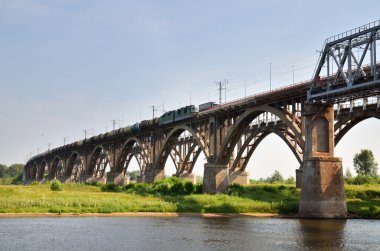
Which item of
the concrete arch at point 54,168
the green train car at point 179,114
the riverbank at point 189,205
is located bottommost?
the riverbank at point 189,205

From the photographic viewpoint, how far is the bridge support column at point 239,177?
284 ft

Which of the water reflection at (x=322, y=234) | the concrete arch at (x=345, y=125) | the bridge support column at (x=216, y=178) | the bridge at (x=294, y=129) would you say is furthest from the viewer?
the bridge support column at (x=216, y=178)

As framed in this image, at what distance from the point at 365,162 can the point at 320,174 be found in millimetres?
99819

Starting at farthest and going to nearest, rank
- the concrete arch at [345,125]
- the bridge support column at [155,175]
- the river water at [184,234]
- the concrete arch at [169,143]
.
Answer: the bridge support column at [155,175], the concrete arch at [169,143], the concrete arch at [345,125], the river water at [184,234]

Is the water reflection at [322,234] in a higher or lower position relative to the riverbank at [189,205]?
lower

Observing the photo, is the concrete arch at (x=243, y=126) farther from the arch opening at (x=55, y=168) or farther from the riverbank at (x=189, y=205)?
the arch opening at (x=55, y=168)

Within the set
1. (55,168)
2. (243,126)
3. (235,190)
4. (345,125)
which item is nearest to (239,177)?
(235,190)

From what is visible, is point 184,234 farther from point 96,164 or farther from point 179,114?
point 96,164

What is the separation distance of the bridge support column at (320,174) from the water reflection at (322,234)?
2.15 meters

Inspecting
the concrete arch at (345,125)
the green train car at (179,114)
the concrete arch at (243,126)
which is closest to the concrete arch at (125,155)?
the green train car at (179,114)

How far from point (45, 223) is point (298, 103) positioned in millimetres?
29622

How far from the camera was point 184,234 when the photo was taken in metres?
37.3

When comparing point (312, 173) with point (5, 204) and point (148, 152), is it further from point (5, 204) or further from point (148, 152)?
point (148, 152)

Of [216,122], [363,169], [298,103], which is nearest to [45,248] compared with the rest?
[298,103]
